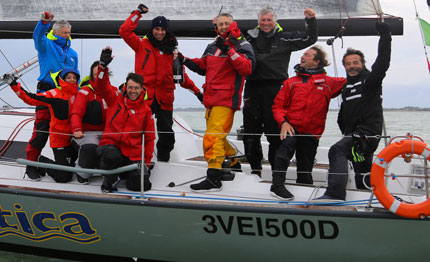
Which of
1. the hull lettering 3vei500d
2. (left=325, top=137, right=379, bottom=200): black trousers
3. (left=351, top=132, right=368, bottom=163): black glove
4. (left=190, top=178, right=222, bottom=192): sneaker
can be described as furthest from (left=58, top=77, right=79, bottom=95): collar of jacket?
(left=351, top=132, right=368, bottom=163): black glove

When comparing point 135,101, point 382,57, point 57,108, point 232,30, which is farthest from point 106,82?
point 382,57

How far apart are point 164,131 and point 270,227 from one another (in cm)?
149

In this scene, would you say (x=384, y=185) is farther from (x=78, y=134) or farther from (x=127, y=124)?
(x=78, y=134)

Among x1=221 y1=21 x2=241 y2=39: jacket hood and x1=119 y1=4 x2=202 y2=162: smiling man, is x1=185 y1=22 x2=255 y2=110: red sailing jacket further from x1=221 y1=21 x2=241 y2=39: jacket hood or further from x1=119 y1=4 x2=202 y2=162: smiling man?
x1=119 y1=4 x2=202 y2=162: smiling man

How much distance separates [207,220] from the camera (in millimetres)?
3812

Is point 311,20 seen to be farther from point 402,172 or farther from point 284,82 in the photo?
point 402,172

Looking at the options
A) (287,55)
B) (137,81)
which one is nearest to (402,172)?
(287,55)

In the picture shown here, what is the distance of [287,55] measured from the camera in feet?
14.9

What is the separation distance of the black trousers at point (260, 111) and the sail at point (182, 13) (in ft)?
2.91

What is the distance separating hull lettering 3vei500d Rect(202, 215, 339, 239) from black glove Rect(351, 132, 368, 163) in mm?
581

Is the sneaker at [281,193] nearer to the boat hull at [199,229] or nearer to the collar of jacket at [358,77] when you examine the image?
the boat hull at [199,229]

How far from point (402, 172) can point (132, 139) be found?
2.59 metres

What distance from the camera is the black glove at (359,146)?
12.5 feet

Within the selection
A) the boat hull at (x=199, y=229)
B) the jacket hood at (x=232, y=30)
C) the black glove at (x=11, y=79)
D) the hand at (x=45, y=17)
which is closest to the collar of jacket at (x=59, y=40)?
the hand at (x=45, y=17)
